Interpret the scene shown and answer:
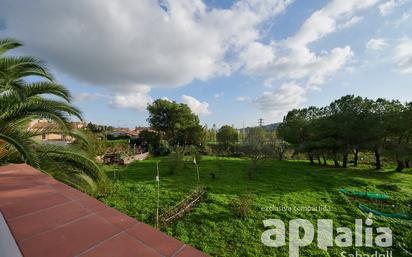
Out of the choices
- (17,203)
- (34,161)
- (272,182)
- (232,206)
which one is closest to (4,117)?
(34,161)

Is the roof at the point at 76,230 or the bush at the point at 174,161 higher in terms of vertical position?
the roof at the point at 76,230

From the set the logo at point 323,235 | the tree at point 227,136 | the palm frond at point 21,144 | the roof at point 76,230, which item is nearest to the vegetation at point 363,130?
the tree at point 227,136

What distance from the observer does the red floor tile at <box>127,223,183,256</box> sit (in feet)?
3.81

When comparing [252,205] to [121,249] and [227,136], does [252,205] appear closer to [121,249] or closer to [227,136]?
[121,249]

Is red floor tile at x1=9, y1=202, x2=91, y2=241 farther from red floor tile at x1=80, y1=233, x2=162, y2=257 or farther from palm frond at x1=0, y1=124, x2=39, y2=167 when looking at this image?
palm frond at x1=0, y1=124, x2=39, y2=167

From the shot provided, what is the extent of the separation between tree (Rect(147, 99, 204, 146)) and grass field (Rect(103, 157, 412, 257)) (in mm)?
15553

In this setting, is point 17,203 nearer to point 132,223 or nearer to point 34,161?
point 132,223

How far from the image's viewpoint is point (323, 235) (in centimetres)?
639

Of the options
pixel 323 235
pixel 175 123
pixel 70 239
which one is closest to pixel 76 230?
pixel 70 239

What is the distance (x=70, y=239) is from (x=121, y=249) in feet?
1.09

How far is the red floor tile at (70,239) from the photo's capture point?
1.14 metres

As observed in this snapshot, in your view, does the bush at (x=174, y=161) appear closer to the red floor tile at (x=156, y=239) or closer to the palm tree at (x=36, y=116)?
the palm tree at (x=36, y=116)

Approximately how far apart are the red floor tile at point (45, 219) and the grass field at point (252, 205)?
4360 mm

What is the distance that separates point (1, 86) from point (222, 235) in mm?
5912
